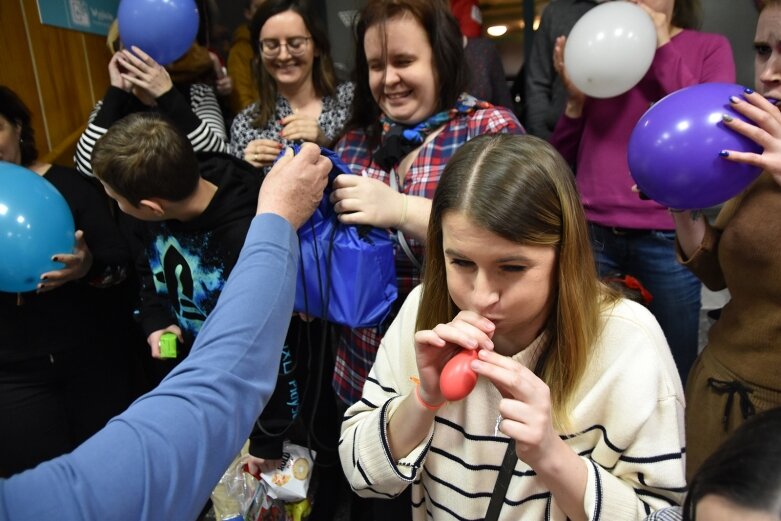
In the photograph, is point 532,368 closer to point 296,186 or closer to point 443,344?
point 443,344

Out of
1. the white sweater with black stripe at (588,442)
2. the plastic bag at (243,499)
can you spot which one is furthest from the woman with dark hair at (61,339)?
the white sweater with black stripe at (588,442)

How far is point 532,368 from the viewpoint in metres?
0.97

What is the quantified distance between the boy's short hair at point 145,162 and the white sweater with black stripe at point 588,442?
0.77m

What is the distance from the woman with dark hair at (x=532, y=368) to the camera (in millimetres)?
853

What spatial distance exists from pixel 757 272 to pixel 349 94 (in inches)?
55.7

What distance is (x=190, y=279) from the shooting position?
5.05 ft

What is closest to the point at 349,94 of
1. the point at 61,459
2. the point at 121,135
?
the point at 121,135

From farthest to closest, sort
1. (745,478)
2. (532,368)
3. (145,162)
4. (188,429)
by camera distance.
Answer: (145,162) < (532,368) < (188,429) < (745,478)

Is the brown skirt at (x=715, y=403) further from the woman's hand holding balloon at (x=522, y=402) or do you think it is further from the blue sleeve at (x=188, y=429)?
the blue sleeve at (x=188, y=429)

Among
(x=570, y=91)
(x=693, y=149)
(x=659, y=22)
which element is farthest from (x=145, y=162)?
(x=659, y=22)

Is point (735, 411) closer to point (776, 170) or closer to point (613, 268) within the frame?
point (776, 170)

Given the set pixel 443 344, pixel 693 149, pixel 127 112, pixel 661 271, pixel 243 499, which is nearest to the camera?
pixel 443 344

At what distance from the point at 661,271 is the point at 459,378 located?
1244 millimetres

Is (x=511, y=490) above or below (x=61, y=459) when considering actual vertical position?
below
